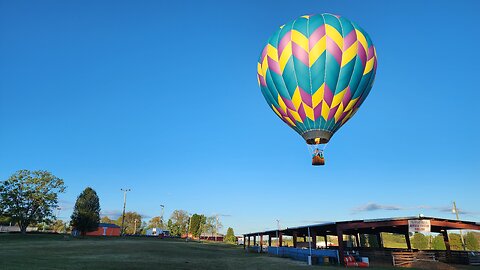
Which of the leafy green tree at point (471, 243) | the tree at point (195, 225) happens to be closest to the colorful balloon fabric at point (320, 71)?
the leafy green tree at point (471, 243)

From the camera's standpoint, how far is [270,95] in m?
23.2

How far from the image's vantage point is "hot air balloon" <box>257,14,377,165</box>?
20.4 metres

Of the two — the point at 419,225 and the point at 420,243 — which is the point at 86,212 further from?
the point at 420,243

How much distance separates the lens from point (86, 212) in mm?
61656

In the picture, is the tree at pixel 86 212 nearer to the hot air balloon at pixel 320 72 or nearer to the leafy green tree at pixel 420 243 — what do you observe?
the hot air balloon at pixel 320 72

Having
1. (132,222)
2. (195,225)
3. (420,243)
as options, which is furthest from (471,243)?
(132,222)

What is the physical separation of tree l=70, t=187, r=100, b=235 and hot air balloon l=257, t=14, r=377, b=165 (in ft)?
181

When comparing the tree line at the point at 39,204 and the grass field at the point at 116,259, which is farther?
the tree line at the point at 39,204

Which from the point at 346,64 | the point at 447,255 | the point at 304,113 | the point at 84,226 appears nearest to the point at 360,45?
the point at 346,64

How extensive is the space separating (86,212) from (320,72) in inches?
2299

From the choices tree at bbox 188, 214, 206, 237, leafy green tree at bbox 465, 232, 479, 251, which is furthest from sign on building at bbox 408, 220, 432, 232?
tree at bbox 188, 214, 206, 237

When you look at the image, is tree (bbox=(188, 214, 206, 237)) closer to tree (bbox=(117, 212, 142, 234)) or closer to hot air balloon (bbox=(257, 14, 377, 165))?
tree (bbox=(117, 212, 142, 234))

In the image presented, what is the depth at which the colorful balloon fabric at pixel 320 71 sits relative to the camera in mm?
20406

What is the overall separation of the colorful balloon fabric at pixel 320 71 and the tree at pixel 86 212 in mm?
55162
